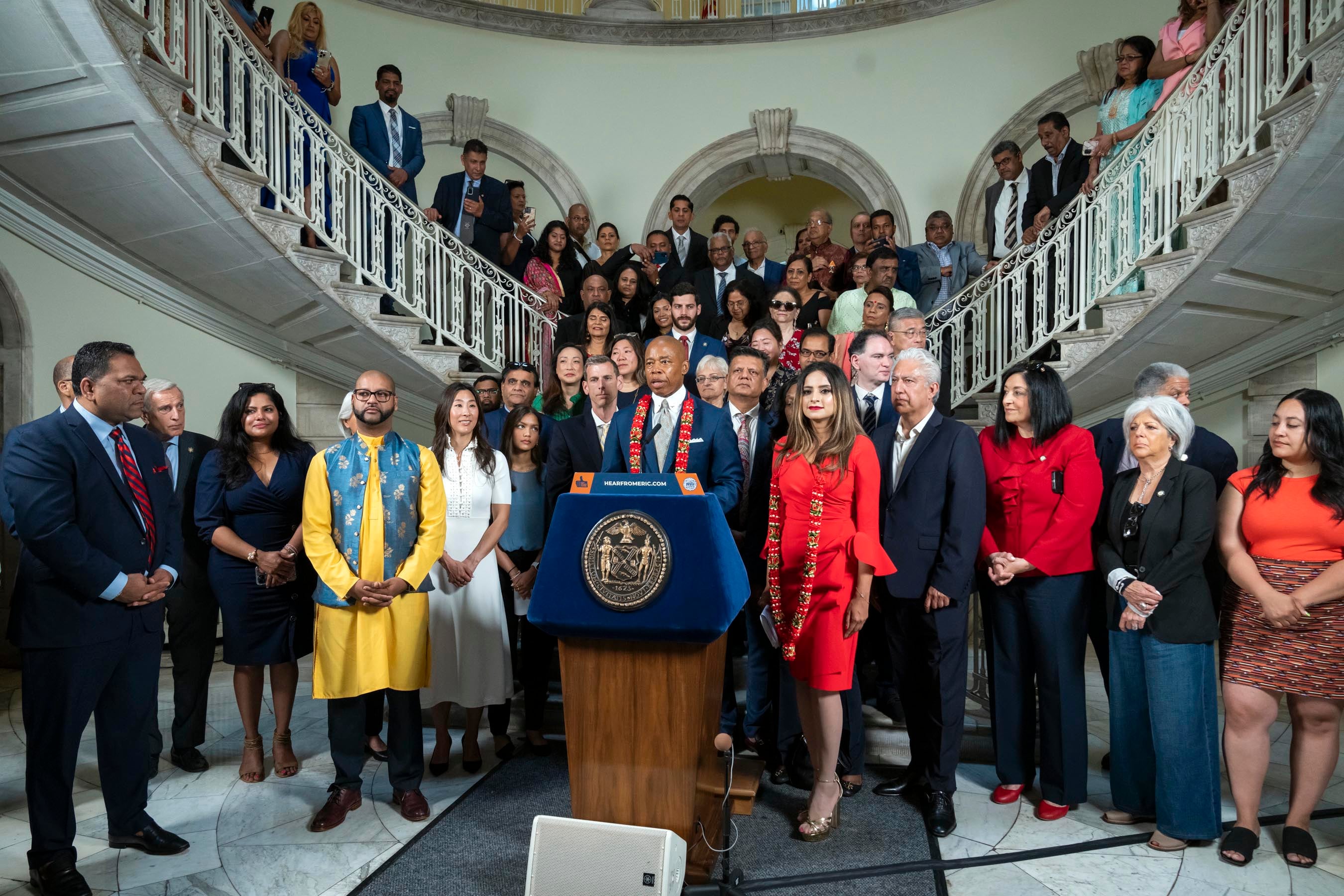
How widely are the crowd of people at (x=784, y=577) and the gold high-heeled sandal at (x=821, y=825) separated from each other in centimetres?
2

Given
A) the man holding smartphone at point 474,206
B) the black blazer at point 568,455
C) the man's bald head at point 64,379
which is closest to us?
the man's bald head at point 64,379

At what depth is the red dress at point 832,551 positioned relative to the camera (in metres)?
2.85

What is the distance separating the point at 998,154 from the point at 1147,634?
5275 mm

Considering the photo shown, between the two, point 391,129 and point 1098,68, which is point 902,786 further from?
point 1098,68

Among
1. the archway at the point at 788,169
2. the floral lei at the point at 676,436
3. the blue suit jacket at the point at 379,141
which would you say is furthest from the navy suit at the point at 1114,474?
the archway at the point at 788,169

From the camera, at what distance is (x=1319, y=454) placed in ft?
9.02

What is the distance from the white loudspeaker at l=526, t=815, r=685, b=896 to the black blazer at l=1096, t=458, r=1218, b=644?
5.63 ft

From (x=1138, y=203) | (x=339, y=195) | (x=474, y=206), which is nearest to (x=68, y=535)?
(x=339, y=195)

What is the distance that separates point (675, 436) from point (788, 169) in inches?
285

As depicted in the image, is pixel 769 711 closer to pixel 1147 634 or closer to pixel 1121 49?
pixel 1147 634

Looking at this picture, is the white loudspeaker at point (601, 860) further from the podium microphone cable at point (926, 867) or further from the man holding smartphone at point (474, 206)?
the man holding smartphone at point (474, 206)

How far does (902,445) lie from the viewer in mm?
3250

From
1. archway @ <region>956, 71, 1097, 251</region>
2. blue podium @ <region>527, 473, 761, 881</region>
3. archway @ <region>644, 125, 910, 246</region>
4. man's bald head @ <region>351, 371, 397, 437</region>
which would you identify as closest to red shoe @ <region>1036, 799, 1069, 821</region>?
blue podium @ <region>527, 473, 761, 881</region>

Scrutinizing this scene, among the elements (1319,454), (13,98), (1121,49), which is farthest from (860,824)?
(1121,49)
